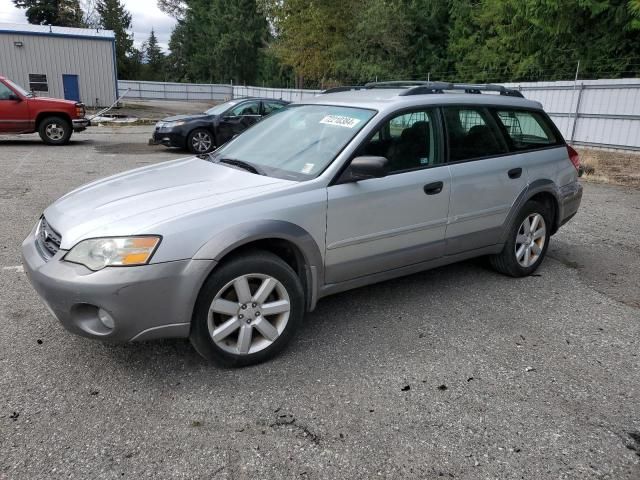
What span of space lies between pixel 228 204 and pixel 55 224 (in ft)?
3.53

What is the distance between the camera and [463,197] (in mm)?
4113

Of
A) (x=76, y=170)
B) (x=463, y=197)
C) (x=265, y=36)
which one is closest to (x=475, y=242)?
(x=463, y=197)

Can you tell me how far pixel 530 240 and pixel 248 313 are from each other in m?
2.95

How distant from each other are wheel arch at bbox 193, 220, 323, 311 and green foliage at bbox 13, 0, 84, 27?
66.0 meters

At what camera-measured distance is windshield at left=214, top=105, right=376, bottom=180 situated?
356cm

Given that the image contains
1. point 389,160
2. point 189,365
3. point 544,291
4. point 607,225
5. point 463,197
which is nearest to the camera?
Answer: point 189,365

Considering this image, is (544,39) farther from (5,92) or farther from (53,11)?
(53,11)

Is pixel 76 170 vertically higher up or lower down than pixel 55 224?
lower down

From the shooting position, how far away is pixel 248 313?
3096 mm

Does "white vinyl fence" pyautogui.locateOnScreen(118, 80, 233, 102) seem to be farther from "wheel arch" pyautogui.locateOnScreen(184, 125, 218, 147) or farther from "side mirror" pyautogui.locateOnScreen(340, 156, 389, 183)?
"side mirror" pyautogui.locateOnScreen(340, 156, 389, 183)

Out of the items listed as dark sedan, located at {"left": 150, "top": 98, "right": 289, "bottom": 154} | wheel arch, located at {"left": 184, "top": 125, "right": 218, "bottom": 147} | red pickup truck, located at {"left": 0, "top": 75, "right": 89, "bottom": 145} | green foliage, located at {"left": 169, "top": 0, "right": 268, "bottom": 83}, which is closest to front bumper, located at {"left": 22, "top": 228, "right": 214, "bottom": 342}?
dark sedan, located at {"left": 150, "top": 98, "right": 289, "bottom": 154}

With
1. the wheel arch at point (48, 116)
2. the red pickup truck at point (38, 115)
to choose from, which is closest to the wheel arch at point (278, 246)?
the red pickup truck at point (38, 115)

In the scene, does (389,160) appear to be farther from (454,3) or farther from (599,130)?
(454,3)

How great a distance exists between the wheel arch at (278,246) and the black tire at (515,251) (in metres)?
2.10
